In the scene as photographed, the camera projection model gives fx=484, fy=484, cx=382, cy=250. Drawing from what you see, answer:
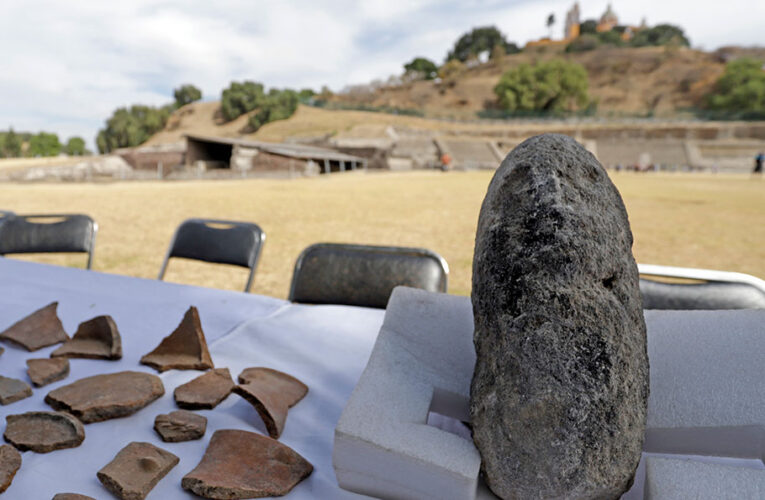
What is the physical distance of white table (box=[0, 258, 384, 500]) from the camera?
0.85m

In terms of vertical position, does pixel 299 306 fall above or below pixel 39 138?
below

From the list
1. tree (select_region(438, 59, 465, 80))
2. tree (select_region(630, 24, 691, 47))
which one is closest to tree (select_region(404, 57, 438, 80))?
tree (select_region(438, 59, 465, 80))

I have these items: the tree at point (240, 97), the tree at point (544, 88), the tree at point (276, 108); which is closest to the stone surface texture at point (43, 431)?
the tree at point (276, 108)

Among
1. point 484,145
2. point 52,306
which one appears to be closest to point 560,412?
point 52,306

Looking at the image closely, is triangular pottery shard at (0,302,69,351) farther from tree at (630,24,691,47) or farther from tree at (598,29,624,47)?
tree at (630,24,691,47)

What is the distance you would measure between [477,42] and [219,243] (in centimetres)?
7707

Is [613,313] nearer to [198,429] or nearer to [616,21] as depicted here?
[198,429]

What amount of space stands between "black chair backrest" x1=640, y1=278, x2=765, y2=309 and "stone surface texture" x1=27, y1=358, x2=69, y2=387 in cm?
182

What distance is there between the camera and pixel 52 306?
1.47 metres

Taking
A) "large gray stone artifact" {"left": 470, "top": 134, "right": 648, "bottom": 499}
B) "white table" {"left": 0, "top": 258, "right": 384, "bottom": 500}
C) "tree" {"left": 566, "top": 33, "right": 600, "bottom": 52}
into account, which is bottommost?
"white table" {"left": 0, "top": 258, "right": 384, "bottom": 500}

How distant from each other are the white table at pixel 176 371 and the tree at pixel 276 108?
38.3 m

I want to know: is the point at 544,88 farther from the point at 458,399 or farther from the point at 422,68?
the point at 458,399

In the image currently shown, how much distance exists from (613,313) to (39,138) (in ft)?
201

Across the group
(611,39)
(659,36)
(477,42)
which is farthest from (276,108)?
(659,36)
